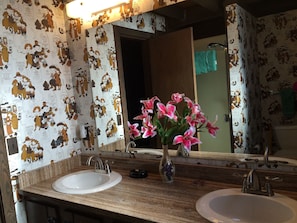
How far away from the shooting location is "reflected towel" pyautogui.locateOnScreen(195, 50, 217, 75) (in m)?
1.50

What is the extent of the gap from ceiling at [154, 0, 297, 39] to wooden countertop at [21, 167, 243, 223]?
0.90 meters

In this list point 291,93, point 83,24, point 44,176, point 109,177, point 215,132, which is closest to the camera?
point 291,93

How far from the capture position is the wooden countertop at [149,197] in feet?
3.74

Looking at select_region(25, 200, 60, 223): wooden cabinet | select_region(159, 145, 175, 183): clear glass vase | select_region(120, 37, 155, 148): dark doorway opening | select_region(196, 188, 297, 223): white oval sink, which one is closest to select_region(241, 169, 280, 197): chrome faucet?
select_region(196, 188, 297, 223): white oval sink

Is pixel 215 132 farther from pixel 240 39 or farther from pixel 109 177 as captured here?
pixel 109 177

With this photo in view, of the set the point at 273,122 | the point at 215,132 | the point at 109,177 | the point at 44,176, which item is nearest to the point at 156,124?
the point at 215,132

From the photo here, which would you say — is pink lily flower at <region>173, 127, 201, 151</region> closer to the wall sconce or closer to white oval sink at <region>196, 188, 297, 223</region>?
white oval sink at <region>196, 188, 297, 223</region>

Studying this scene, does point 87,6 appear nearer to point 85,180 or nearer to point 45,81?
point 45,81

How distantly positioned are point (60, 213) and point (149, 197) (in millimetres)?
559

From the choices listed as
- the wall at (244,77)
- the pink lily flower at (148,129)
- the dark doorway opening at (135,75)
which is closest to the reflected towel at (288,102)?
the wall at (244,77)

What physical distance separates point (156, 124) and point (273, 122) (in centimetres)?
64

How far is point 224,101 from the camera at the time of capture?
4.90 feet

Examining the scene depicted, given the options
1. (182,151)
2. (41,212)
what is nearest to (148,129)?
(182,151)

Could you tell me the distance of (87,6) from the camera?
1784 millimetres
